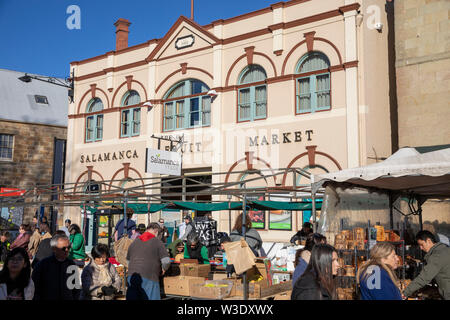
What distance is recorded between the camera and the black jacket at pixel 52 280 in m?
5.89

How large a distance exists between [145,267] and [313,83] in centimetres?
1207

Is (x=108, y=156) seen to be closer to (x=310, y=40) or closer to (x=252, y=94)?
(x=252, y=94)

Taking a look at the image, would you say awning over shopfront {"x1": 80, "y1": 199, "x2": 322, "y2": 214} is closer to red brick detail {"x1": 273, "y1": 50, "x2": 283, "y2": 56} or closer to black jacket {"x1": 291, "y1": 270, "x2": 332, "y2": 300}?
red brick detail {"x1": 273, "y1": 50, "x2": 283, "y2": 56}

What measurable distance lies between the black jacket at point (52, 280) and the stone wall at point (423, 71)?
15344mm

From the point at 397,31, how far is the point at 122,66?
12.8 m

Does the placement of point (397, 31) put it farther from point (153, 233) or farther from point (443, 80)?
point (153, 233)

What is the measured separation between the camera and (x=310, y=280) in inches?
183

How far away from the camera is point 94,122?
25.3 meters

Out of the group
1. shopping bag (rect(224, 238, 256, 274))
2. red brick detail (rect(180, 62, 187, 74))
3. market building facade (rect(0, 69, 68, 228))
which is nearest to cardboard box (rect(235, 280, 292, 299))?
shopping bag (rect(224, 238, 256, 274))

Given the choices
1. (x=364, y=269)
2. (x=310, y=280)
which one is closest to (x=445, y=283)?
(x=364, y=269)

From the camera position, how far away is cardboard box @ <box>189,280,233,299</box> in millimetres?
9086

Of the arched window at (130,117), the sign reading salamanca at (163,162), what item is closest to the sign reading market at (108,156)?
the arched window at (130,117)

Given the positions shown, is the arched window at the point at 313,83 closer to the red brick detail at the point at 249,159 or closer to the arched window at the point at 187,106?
the red brick detail at the point at 249,159

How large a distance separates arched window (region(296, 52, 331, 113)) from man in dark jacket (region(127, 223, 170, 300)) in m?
11.2
